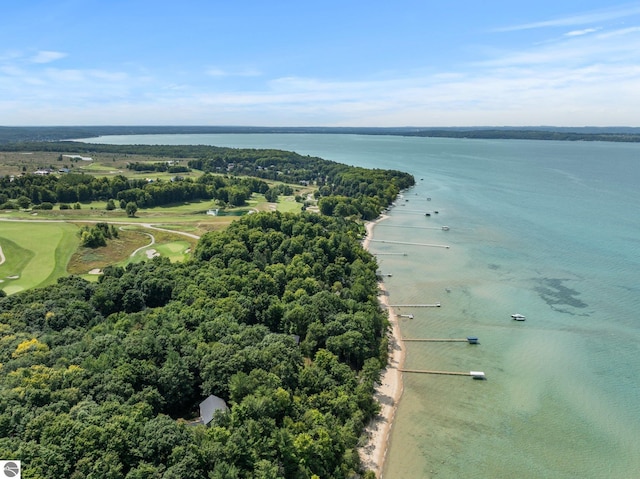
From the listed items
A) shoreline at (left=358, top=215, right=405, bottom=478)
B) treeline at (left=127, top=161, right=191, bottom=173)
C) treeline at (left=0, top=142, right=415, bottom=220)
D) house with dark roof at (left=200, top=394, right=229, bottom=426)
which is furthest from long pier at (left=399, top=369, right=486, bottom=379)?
treeline at (left=127, top=161, right=191, bottom=173)

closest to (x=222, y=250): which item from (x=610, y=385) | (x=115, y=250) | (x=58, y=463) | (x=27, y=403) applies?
(x=115, y=250)

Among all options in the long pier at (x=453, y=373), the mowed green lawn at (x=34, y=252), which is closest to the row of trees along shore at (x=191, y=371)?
the long pier at (x=453, y=373)

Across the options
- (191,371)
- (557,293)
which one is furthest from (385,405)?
(557,293)

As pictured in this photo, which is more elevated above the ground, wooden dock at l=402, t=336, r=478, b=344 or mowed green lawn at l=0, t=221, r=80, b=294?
mowed green lawn at l=0, t=221, r=80, b=294

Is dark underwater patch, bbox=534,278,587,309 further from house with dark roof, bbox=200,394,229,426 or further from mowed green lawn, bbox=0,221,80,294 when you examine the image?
mowed green lawn, bbox=0,221,80,294

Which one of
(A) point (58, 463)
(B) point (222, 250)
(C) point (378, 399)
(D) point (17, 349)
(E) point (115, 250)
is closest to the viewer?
(A) point (58, 463)

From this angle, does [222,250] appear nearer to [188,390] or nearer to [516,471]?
[188,390]

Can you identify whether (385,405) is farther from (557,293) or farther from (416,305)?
(557,293)
